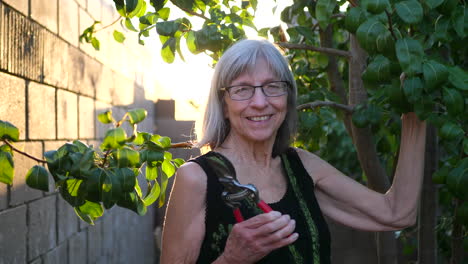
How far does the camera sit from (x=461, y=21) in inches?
74.5

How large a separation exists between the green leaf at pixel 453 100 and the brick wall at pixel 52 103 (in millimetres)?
1313

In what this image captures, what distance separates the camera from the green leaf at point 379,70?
188 centimetres

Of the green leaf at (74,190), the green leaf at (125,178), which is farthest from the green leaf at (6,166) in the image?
the green leaf at (125,178)

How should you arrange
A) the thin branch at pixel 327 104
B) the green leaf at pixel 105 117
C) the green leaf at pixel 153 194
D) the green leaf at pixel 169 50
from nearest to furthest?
the green leaf at pixel 105 117 < the green leaf at pixel 153 194 < the green leaf at pixel 169 50 < the thin branch at pixel 327 104

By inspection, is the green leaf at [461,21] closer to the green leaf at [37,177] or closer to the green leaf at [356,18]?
the green leaf at [356,18]

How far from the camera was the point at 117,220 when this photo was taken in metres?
4.90

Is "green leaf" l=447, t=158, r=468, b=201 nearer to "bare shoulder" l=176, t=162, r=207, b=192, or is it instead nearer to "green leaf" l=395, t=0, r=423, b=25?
"green leaf" l=395, t=0, r=423, b=25

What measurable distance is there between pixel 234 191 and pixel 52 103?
1342mm

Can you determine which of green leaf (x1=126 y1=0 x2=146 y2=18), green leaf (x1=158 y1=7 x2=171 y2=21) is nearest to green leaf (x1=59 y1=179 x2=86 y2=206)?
green leaf (x1=126 y1=0 x2=146 y2=18)

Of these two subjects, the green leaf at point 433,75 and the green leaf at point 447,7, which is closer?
the green leaf at point 433,75

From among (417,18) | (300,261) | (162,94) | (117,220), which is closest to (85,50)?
(117,220)

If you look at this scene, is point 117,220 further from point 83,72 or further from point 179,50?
point 179,50

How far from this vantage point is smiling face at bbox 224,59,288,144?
7.28 ft

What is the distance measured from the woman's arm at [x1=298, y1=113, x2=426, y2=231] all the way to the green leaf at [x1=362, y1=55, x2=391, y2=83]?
0.34 metres
